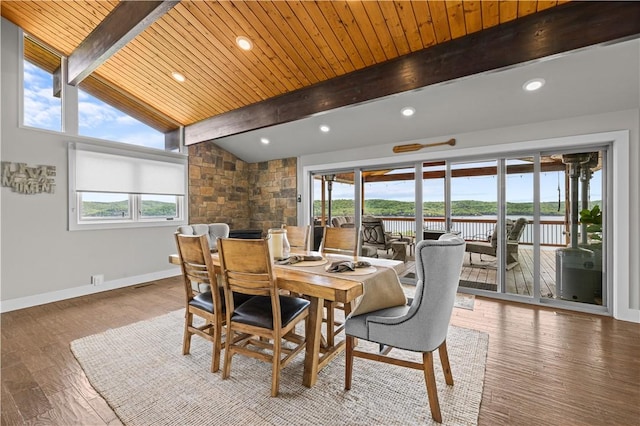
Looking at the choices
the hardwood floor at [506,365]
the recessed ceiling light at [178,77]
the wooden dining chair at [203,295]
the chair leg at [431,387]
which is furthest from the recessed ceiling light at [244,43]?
the chair leg at [431,387]

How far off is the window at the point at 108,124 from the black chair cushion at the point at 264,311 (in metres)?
3.93

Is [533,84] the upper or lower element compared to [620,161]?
upper

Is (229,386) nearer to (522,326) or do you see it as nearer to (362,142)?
(522,326)

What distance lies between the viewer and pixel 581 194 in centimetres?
350

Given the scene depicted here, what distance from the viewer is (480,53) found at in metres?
2.41

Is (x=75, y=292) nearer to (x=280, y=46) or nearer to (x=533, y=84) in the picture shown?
(x=280, y=46)

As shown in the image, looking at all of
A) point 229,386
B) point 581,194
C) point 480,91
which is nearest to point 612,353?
point 581,194

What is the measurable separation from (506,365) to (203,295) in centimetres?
248

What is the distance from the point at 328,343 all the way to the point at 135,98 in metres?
4.85

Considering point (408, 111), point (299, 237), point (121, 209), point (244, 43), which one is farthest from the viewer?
point (121, 209)

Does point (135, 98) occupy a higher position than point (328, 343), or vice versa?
point (135, 98)

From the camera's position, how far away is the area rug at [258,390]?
1.66 m

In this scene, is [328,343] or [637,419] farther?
[328,343]

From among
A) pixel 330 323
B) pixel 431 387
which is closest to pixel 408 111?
pixel 330 323
